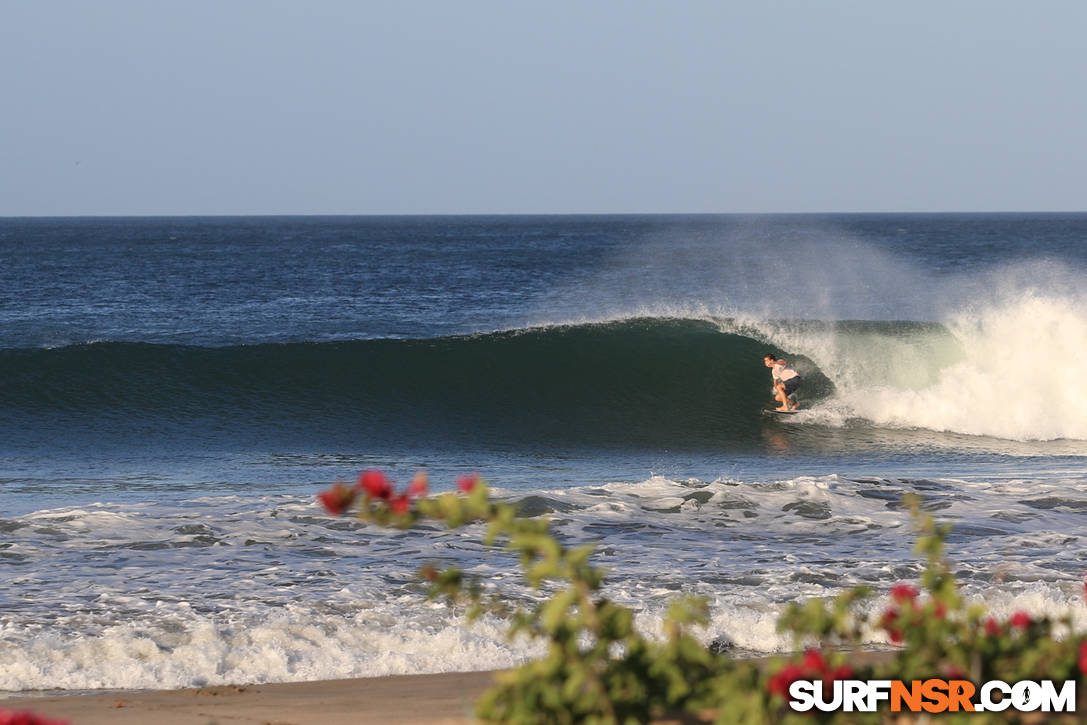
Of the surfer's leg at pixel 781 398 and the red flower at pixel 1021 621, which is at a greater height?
the red flower at pixel 1021 621

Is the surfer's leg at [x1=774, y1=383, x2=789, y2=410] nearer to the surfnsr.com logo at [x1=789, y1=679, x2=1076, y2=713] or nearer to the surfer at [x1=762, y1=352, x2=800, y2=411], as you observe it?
the surfer at [x1=762, y1=352, x2=800, y2=411]

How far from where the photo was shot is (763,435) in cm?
1482

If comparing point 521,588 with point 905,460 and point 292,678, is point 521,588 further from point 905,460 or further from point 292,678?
point 905,460

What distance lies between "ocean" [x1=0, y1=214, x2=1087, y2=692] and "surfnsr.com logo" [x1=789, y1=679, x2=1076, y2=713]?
2.88 meters

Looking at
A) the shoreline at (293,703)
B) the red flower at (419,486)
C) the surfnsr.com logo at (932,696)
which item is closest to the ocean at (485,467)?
the shoreline at (293,703)

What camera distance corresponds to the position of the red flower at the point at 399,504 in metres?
2.58

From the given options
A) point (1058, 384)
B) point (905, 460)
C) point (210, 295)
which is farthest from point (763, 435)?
point (210, 295)

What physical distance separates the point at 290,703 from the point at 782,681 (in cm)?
275

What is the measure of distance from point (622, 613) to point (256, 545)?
17.7ft

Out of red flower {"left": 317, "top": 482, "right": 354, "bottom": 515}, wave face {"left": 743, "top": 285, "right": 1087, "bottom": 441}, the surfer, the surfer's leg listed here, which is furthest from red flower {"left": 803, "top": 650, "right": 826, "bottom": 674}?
the surfer's leg

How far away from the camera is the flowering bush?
2607 mm

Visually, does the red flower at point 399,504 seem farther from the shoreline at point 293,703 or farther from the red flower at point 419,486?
the shoreline at point 293,703

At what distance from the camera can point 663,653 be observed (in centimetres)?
287

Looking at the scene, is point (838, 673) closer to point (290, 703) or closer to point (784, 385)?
point (290, 703)
